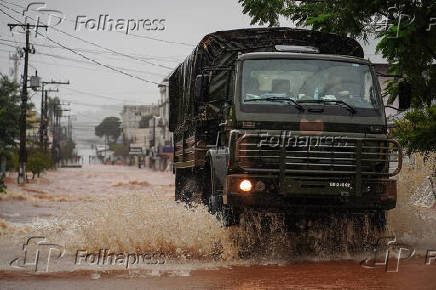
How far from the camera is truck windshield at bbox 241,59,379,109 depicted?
31.5ft

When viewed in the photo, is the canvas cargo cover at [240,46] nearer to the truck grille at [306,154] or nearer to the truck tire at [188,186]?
the truck tire at [188,186]

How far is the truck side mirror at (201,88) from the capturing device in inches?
394

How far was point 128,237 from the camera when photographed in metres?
10.0

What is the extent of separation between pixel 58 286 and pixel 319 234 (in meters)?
4.33

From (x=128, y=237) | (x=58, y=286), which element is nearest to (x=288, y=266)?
(x=128, y=237)

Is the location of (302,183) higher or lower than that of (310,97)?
lower

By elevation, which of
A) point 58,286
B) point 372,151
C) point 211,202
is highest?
point 372,151

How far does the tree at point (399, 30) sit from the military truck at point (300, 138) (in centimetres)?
149

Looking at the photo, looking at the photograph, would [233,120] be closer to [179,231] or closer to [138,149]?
[179,231]

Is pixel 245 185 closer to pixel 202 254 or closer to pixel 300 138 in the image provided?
pixel 300 138

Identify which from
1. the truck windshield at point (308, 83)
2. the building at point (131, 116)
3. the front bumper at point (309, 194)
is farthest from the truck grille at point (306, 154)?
the building at point (131, 116)

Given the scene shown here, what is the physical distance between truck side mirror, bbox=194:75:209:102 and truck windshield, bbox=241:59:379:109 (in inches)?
26.6

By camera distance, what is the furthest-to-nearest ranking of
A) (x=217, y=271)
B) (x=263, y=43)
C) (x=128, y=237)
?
(x=263, y=43) < (x=128, y=237) < (x=217, y=271)

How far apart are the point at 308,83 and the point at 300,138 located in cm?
103
